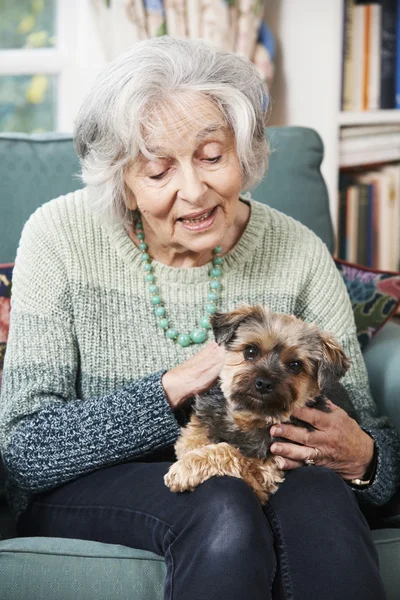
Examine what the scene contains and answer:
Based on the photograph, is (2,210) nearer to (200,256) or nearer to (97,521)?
(200,256)

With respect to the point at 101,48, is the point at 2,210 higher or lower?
lower

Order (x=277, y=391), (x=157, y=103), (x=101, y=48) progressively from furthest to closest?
(x=101, y=48), (x=157, y=103), (x=277, y=391)

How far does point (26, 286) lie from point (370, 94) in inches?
71.9

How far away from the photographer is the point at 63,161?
2182 mm

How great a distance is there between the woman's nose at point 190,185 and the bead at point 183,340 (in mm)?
311

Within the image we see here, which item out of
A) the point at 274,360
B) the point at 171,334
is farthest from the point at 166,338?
the point at 274,360

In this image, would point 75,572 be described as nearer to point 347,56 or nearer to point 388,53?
point 347,56

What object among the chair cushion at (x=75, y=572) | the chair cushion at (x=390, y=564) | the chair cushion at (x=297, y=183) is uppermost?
the chair cushion at (x=297, y=183)

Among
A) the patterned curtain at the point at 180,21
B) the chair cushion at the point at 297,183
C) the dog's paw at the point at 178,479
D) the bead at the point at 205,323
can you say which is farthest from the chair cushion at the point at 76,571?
the patterned curtain at the point at 180,21

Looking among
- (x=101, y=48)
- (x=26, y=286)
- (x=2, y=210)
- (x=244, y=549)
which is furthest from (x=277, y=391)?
(x=101, y=48)

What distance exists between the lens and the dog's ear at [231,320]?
1.59 meters

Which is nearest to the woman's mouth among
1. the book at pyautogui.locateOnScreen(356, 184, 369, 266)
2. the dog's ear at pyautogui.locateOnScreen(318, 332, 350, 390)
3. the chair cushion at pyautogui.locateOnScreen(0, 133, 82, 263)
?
the dog's ear at pyautogui.locateOnScreen(318, 332, 350, 390)

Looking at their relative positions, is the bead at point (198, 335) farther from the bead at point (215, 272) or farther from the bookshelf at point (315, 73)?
the bookshelf at point (315, 73)

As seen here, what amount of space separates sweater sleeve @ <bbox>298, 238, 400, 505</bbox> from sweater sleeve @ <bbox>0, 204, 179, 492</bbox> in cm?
45
